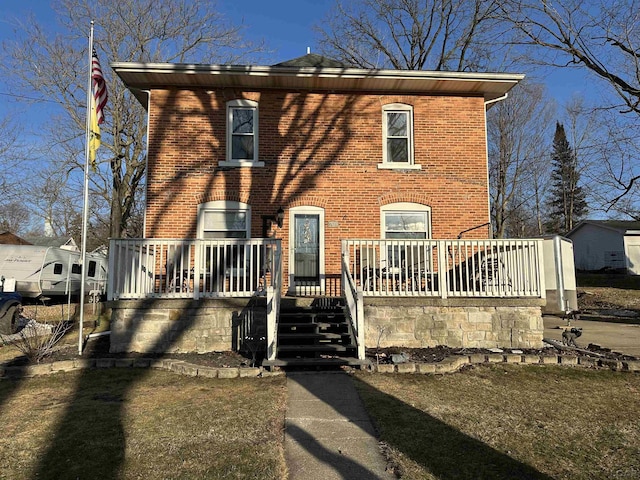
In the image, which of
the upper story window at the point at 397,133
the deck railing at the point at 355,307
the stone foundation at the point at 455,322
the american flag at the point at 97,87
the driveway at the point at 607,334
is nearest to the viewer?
the deck railing at the point at 355,307

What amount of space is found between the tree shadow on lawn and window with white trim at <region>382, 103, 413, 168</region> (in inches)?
271

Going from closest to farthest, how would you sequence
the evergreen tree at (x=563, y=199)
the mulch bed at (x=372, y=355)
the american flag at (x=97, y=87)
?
the mulch bed at (x=372, y=355), the american flag at (x=97, y=87), the evergreen tree at (x=563, y=199)

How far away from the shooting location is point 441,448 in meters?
3.80

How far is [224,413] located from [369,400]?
1.67 m

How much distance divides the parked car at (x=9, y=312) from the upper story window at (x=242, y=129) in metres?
6.53

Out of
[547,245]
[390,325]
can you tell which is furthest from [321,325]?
[547,245]

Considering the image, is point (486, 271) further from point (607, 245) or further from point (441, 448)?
point (607, 245)

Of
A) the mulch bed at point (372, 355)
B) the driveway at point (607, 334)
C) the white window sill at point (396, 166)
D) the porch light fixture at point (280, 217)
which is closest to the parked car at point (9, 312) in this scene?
the mulch bed at point (372, 355)

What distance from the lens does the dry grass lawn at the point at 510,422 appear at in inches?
137

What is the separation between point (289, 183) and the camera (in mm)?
10102

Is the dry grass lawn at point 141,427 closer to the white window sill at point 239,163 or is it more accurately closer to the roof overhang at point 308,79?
the white window sill at point 239,163

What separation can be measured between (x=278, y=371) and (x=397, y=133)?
6672 millimetres

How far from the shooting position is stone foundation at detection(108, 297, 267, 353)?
25.0 feet

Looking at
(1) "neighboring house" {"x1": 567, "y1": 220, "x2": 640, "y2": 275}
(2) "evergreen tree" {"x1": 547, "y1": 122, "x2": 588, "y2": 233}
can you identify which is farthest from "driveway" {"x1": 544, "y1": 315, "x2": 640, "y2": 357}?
(2) "evergreen tree" {"x1": 547, "y1": 122, "x2": 588, "y2": 233}
